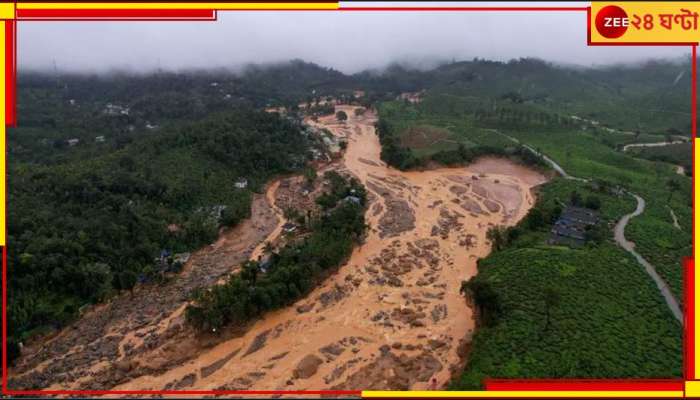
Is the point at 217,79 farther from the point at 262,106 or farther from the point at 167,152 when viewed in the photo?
the point at 167,152

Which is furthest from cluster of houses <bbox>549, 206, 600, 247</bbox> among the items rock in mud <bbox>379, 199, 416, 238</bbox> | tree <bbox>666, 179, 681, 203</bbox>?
tree <bbox>666, 179, 681, 203</bbox>

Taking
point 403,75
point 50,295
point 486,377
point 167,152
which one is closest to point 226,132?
point 167,152

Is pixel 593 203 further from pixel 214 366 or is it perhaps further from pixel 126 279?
pixel 126 279

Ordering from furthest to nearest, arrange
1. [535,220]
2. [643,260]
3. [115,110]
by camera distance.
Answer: [115,110], [535,220], [643,260]

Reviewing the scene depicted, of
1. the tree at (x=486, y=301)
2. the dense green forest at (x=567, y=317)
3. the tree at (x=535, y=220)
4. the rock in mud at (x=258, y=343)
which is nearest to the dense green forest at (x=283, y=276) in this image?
the rock in mud at (x=258, y=343)

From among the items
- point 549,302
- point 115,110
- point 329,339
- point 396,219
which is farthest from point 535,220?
point 115,110

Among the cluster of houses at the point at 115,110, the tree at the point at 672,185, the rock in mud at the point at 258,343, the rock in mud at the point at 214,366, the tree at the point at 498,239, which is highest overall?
the cluster of houses at the point at 115,110

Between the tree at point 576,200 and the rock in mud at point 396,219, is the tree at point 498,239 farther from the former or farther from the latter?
the tree at point 576,200
